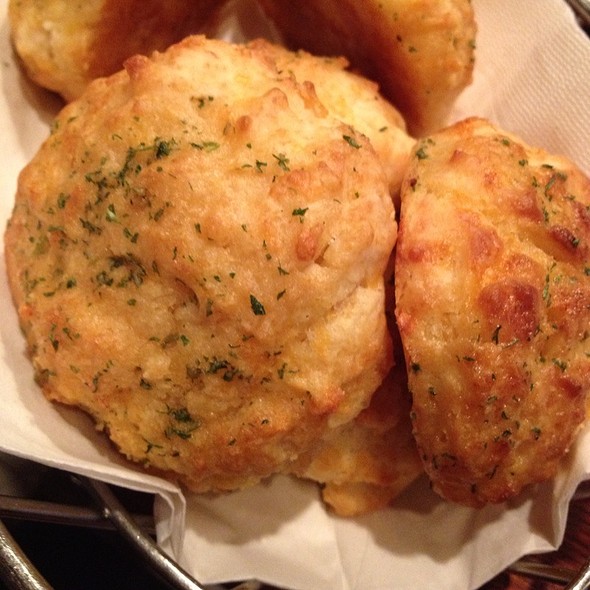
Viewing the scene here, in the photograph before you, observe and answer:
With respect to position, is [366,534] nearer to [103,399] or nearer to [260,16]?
[103,399]

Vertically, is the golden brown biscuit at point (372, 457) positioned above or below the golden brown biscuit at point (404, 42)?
below

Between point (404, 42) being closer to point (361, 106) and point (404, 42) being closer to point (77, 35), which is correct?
point (361, 106)

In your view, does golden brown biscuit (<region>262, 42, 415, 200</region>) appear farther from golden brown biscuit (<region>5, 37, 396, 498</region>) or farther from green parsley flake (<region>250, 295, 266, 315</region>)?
green parsley flake (<region>250, 295, 266, 315</region>)

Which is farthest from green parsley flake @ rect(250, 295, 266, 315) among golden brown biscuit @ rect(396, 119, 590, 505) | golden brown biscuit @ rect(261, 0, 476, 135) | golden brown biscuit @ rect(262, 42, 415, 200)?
golden brown biscuit @ rect(261, 0, 476, 135)

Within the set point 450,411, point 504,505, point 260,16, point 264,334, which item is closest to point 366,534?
point 504,505

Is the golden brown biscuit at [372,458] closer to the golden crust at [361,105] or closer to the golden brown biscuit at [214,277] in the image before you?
the golden brown biscuit at [214,277]

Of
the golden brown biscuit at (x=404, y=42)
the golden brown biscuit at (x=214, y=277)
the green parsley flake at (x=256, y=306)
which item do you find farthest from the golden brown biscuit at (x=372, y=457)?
the golden brown biscuit at (x=404, y=42)

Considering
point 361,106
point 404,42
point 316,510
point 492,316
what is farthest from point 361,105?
point 316,510
